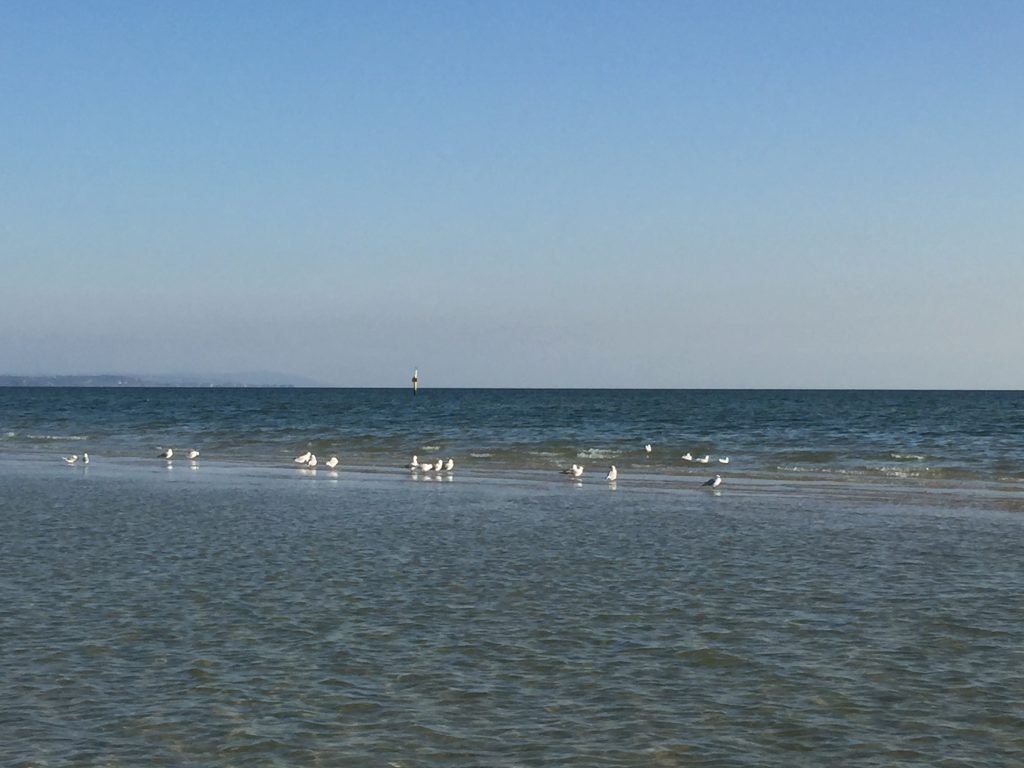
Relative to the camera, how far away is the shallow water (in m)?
8.70

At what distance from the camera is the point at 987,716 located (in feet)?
31.0

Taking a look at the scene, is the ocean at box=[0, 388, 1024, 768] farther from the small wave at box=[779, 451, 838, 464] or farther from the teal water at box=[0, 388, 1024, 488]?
the small wave at box=[779, 451, 838, 464]

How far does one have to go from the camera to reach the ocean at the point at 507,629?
8758 mm

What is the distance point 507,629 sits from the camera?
12266 mm

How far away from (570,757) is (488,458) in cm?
3783

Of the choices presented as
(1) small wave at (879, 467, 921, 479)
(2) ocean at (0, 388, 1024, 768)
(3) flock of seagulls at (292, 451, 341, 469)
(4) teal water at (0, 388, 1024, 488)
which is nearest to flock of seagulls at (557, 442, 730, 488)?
(4) teal water at (0, 388, 1024, 488)

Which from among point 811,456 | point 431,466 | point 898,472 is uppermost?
point 811,456

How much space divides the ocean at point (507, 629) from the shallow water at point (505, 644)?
4 centimetres

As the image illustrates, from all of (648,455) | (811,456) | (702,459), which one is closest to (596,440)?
(648,455)

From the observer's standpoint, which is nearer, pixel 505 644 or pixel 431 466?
pixel 505 644

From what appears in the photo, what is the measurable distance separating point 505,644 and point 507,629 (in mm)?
696

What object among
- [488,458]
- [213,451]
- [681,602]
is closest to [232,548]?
[681,602]

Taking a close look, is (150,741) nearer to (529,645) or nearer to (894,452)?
(529,645)

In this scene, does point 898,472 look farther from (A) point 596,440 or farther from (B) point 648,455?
(A) point 596,440
